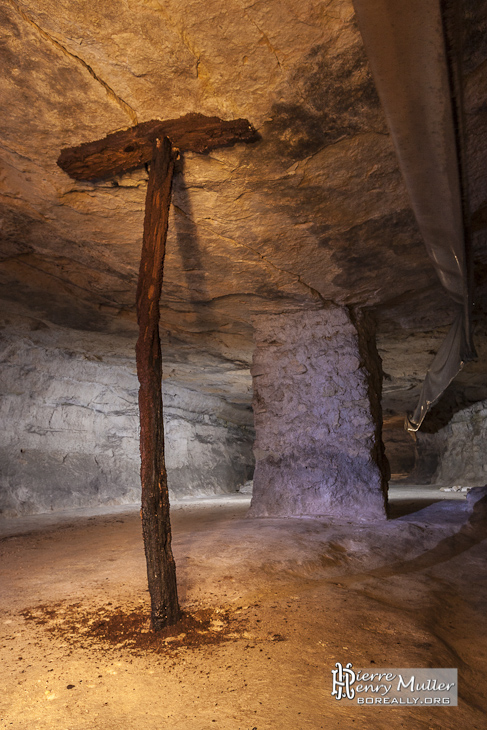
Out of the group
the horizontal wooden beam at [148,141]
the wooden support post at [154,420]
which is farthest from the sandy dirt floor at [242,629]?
the horizontal wooden beam at [148,141]

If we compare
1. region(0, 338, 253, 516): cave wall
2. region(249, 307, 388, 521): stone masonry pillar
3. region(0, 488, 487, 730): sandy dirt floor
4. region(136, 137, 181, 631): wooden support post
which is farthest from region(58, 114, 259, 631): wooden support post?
region(0, 338, 253, 516): cave wall

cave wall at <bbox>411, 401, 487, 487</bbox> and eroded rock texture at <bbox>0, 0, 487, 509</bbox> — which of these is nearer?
eroded rock texture at <bbox>0, 0, 487, 509</bbox>

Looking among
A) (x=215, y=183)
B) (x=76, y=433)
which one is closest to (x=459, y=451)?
(x=76, y=433)

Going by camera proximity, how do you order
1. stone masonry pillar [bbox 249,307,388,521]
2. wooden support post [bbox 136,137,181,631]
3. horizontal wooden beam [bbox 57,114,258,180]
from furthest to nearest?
stone masonry pillar [bbox 249,307,388,521], horizontal wooden beam [bbox 57,114,258,180], wooden support post [bbox 136,137,181,631]

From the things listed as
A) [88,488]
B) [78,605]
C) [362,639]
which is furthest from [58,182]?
[88,488]

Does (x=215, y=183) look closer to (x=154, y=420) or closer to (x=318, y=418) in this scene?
(x=154, y=420)

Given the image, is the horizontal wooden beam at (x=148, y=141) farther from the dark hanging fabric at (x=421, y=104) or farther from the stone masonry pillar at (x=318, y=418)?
the stone masonry pillar at (x=318, y=418)

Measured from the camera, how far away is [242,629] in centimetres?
175

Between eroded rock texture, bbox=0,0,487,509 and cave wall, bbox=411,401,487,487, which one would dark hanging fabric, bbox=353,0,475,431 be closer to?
eroded rock texture, bbox=0,0,487,509

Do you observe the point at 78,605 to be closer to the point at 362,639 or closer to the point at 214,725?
the point at 214,725

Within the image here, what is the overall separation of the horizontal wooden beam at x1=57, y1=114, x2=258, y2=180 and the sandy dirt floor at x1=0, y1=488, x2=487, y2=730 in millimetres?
2183

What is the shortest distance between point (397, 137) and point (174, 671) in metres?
2.23

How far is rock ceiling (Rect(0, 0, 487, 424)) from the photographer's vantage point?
1.84 meters

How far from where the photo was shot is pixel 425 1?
1451 mm
